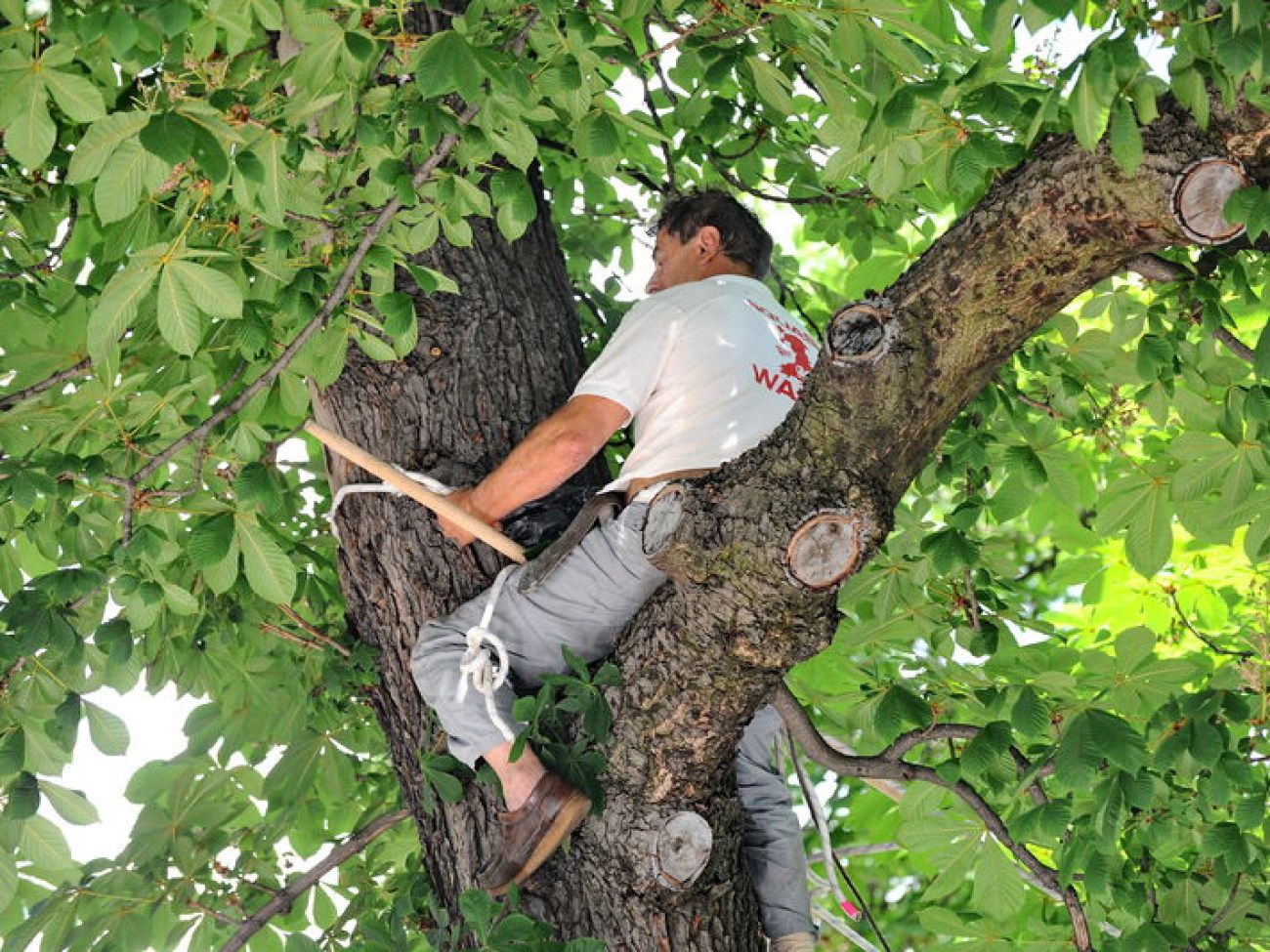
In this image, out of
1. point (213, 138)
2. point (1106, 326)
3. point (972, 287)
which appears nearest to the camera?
point (213, 138)

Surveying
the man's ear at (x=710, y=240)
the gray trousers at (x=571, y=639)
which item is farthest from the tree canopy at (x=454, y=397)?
the man's ear at (x=710, y=240)

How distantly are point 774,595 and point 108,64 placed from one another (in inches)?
70.2

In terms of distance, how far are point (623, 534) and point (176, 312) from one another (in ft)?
3.27

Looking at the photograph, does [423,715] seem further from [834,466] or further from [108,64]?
[108,64]

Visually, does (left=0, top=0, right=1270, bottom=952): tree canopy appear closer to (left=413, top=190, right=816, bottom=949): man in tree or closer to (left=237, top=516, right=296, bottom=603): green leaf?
(left=237, top=516, right=296, bottom=603): green leaf

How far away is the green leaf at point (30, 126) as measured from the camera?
247 cm

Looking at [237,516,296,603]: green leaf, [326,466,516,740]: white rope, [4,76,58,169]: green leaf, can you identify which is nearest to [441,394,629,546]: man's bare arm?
[326,466,516,740]: white rope

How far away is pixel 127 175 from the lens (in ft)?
7.85

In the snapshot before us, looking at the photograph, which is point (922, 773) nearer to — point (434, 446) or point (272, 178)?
point (434, 446)

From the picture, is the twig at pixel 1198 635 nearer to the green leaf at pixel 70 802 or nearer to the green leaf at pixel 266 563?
the green leaf at pixel 266 563

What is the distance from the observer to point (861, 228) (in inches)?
185

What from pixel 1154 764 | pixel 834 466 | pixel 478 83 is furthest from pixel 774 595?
pixel 478 83

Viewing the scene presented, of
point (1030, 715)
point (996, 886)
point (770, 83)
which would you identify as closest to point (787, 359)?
point (770, 83)

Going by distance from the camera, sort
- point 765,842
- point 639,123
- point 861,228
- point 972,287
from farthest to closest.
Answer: point 861,228 → point 765,842 → point 639,123 → point 972,287
